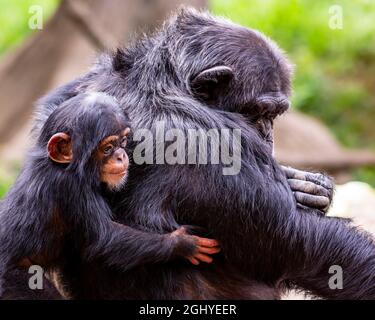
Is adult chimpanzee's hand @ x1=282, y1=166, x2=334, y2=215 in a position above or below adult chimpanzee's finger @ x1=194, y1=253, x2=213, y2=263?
above

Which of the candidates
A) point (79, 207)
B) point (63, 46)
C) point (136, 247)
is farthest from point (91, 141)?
point (63, 46)

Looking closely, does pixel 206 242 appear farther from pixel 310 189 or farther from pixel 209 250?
pixel 310 189

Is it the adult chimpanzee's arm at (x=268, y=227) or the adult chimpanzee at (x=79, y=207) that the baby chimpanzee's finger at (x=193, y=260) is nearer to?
the adult chimpanzee at (x=79, y=207)

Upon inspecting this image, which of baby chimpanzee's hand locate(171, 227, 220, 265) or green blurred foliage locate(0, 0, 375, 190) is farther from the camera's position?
green blurred foliage locate(0, 0, 375, 190)

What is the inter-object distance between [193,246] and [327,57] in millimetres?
14255

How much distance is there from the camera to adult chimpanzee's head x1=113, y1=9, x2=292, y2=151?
6.46 m

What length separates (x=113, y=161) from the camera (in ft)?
19.2

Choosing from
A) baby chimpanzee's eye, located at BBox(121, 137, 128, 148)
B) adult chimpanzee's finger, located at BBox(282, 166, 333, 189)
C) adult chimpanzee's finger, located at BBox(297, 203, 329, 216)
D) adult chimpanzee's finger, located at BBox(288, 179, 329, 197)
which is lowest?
adult chimpanzee's finger, located at BBox(297, 203, 329, 216)

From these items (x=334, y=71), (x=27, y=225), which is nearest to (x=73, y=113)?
(x=27, y=225)

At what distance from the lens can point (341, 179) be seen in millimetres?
17328

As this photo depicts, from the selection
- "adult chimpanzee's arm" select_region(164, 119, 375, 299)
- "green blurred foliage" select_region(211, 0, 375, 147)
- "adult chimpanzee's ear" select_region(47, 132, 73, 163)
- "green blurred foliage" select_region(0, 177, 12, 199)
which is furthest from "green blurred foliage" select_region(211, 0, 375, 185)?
"adult chimpanzee's ear" select_region(47, 132, 73, 163)

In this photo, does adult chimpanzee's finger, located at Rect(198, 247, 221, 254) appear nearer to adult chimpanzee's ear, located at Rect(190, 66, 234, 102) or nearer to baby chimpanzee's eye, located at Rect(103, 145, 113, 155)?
baby chimpanzee's eye, located at Rect(103, 145, 113, 155)

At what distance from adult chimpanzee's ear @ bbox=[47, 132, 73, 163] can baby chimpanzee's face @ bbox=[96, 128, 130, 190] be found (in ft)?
0.70

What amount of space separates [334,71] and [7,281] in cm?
1449
